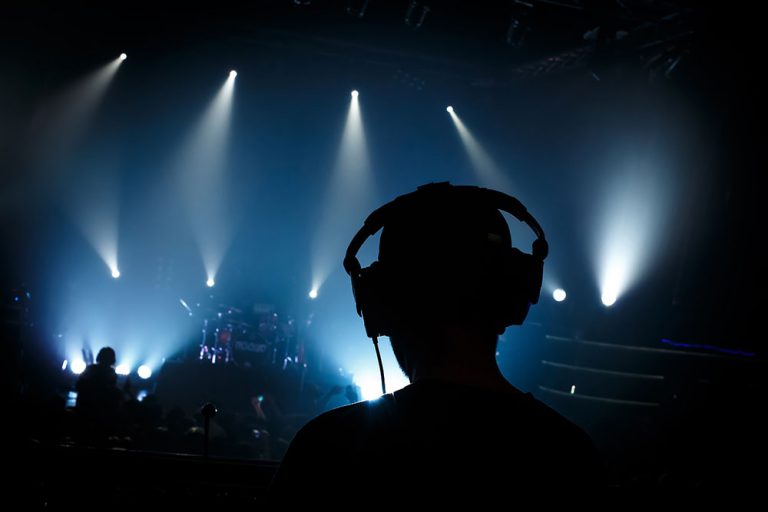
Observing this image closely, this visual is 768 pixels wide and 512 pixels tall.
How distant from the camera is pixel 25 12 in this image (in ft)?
41.5

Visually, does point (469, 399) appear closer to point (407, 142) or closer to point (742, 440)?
point (742, 440)

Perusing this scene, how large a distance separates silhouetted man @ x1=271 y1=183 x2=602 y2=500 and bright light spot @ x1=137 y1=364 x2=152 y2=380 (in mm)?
12385

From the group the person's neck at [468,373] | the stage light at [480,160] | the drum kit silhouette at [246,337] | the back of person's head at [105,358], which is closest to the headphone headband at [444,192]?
the person's neck at [468,373]

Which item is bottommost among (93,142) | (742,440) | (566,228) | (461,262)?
(742,440)

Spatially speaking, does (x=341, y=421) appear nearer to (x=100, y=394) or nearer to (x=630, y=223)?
(x=100, y=394)

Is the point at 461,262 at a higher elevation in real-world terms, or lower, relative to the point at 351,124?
lower

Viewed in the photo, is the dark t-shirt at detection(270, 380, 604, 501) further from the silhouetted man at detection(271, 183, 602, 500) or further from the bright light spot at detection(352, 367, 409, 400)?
the bright light spot at detection(352, 367, 409, 400)

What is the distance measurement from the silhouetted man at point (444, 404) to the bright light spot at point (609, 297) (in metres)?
10.2

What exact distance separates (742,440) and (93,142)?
44.1ft

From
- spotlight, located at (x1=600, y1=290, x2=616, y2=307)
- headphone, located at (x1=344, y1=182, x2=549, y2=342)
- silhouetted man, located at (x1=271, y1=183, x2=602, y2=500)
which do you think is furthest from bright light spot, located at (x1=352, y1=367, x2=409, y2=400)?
silhouetted man, located at (x1=271, y1=183, x2=602, y2=500)

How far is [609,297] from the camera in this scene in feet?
36.2

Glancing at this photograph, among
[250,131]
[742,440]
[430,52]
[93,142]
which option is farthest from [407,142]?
[742,440]

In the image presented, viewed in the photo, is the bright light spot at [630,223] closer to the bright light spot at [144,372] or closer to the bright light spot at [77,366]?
the bright light spot at [144,372]

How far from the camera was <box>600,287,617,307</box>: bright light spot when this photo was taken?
10.9 metres
